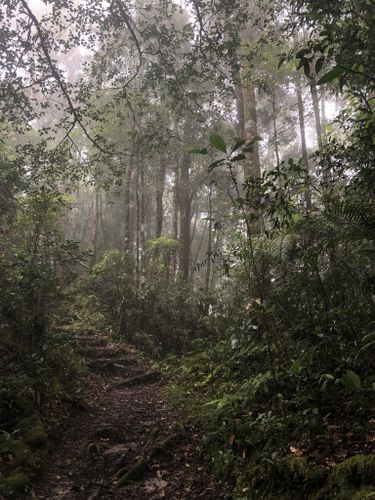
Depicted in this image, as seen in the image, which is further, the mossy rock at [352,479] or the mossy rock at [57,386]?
the mossy rock at [57,386]

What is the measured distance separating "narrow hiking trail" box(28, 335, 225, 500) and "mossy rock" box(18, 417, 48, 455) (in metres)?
0.18

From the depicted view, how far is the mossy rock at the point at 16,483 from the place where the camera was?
4.03 m

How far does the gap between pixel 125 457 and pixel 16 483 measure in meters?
1.31

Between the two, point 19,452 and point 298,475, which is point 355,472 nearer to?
point 298,475

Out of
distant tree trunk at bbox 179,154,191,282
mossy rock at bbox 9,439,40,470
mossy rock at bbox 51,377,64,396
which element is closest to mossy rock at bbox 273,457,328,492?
mossy rock at bbox 9,439,40,470

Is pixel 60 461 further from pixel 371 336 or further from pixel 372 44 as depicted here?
pixel 372 44

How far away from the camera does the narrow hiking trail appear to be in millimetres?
4277

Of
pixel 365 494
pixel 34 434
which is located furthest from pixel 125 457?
pixel 365 494

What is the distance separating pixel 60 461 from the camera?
16.5 feet

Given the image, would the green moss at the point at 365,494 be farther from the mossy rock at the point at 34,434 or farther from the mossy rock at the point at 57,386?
the mossy rock at the point at 57,386

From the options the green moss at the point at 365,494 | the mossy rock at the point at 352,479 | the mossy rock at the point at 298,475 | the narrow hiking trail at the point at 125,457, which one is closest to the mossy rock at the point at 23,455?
the narrow hiking trail at the point at 125,457

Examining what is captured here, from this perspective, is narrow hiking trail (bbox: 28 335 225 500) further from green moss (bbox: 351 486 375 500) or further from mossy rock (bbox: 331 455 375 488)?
green moss (bbox: 351 486 375 500)

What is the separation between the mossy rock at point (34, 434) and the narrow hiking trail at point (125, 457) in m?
0.18

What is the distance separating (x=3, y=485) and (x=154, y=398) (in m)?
4.15
